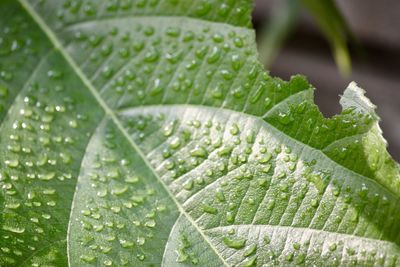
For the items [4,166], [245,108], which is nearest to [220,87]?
[245,108]

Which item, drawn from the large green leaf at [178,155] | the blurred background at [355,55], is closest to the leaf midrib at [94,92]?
the large green leaf at [178,155]

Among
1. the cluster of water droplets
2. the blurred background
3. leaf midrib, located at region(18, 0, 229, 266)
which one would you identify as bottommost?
the cluster of water droplets

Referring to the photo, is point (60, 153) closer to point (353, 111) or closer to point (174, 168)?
point (174, 168)

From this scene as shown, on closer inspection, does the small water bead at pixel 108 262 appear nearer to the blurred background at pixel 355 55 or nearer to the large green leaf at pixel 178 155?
the large green leaf at pixel 178 155

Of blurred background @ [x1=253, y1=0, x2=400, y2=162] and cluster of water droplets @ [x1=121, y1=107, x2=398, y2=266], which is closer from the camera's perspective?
cluster of water droplets @ [x1=121, y1=107, x2=398, y2=266]

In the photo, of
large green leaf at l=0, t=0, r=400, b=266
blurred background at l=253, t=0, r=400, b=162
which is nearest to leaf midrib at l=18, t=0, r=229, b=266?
large green leaf at l=0, t=0, r=400, b=266

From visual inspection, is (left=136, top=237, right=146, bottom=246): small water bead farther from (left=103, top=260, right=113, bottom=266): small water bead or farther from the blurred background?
the blurred background

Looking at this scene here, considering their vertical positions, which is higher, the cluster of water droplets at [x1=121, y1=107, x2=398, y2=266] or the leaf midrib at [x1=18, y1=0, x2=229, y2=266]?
the leaf midrib at [x1=18, y1=0, x2=229, y2=266]
